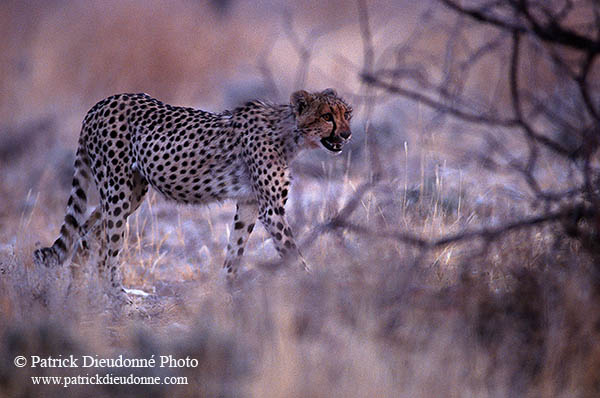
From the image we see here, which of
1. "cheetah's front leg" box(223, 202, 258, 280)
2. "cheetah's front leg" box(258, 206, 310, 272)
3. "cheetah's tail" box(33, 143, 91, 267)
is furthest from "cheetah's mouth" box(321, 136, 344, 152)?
"cheetah's tail" box(33, 143, 91, 267)

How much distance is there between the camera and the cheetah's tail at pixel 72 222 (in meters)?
4.94

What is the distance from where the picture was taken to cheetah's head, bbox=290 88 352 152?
15.8 ft

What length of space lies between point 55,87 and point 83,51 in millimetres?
808

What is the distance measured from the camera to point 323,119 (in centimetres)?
488

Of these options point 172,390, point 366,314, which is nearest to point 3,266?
point 172,390

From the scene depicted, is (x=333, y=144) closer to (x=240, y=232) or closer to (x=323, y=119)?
(x=323, y=119)

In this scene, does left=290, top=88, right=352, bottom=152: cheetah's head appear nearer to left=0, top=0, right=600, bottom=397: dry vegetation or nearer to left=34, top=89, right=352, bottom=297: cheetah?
left=34, top=89, right=352, bottom=297: cheetah

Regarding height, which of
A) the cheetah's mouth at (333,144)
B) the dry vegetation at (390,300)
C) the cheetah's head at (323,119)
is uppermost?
the cheetah's head at (323,119)

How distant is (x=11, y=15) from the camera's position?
13289 mm

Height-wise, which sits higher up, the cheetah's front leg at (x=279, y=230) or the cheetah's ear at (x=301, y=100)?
the cheetah's ear at (x=301, y=100)

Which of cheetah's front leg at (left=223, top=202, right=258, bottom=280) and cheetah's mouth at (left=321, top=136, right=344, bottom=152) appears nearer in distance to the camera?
cheetah's mouth at (left=321, top=136, right=344, bottom=152)

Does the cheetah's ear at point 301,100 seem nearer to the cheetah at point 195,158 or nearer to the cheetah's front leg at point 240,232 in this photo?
the cheetah at point 195,158

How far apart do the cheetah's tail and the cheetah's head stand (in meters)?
1.55

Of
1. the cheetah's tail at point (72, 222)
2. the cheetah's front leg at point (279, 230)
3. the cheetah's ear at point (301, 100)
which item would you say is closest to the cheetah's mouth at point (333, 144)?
the cheetah's ear at point (301, 100)
